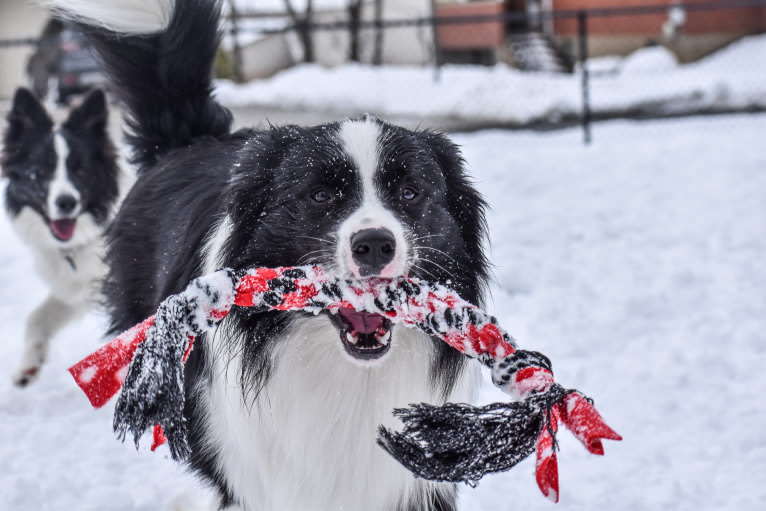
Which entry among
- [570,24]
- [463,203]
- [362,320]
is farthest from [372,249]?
[570,24]

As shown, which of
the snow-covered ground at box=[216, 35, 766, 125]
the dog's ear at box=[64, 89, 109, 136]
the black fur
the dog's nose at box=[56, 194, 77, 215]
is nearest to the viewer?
the dog's nose at box=[56, 194, 77, 215]

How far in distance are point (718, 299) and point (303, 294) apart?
3782 millimetres

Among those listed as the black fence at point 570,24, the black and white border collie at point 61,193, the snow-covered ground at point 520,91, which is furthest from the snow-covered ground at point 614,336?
the snow-covered ground at point 520,91

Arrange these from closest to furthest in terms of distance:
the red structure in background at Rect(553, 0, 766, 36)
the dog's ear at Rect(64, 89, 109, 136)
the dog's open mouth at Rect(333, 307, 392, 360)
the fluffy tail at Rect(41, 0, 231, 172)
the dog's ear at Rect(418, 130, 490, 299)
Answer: the dog's open mouth at Rect(333, 307, 392, 360) → the dog's ear at Rect(418, 130, 490, 299) → the fluffy tail at Rect(41, 0, 231, 172) → the dog's ear at Rect(64, 89, 109, 136) → the red structure in background at Rect(553, 0, 766, 36)

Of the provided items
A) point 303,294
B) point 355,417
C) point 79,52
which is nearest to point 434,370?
point 355,417

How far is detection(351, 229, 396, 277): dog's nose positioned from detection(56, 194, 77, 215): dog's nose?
3.45 metres

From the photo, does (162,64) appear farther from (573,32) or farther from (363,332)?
(573,32)

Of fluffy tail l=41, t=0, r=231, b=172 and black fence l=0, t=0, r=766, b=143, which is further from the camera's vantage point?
black fence l=0, t=0, r=766, b=143

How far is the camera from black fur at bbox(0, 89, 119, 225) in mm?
5336

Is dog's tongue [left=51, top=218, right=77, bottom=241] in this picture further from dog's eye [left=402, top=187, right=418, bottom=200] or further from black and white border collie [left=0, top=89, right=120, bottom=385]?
dog's eye [left=402, top=187, right=418, bottom=200]

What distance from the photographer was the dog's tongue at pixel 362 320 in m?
2.50

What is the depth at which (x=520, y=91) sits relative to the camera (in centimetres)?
1358

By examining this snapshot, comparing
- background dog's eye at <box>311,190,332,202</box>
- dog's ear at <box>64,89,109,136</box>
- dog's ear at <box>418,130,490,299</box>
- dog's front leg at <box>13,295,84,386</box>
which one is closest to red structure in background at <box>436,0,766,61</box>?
dog's ear at <box>64,89,109,136</box>

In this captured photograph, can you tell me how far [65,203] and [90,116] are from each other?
0.64 m
